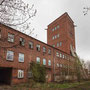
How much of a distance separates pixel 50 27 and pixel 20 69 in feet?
98.9

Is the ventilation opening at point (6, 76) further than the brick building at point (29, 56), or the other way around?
the ventilation opening at point (6, 76)

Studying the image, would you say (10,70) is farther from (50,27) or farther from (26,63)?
(50,27)

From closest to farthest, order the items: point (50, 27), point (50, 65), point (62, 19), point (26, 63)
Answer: point (26, 63) → point (50, 65) → point (62, 19) → point (50, 27)

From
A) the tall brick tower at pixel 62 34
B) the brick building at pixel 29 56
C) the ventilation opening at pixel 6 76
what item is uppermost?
the tall brick tower at pixel 62 34

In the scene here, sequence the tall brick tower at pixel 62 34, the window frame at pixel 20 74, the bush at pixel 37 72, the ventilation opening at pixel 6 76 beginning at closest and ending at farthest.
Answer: the ventilation opening at pixel 6 76 < the window frame at pixel 20 74 < the bush at pixel 37 72 < the tall brick tower at pixel 62 34

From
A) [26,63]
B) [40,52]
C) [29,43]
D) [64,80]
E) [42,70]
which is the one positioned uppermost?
[29,43]

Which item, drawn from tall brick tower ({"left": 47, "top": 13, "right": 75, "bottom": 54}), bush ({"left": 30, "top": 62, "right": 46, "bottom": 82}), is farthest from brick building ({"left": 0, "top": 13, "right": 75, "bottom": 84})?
bush ({"left": 30, "top": 62, "right": 46, "bottom": 82})

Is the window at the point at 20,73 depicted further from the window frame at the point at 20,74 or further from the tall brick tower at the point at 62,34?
the tall brick tower at the point at 62,34

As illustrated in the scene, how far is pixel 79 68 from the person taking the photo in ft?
72.8

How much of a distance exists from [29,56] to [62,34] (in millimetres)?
21761

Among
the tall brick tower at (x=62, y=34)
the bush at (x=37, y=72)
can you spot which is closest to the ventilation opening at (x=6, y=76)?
the bush at (x=37, y=72)

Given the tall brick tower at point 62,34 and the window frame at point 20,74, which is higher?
the tall brick tower at point 62,34

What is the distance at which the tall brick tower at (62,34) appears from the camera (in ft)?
125

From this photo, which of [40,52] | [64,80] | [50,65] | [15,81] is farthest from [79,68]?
[15,81]
